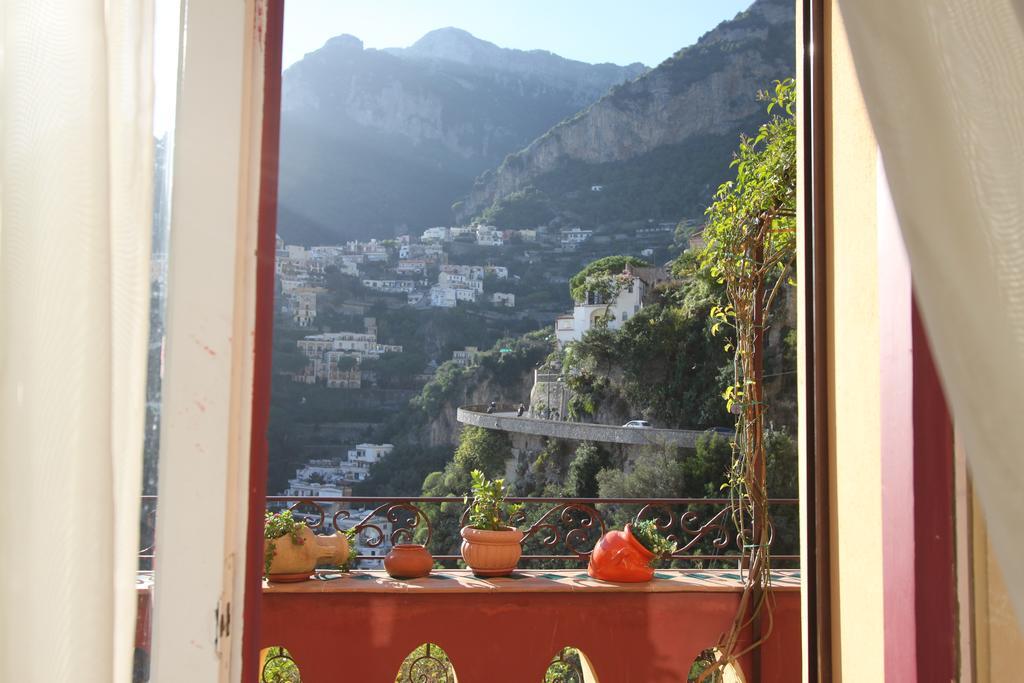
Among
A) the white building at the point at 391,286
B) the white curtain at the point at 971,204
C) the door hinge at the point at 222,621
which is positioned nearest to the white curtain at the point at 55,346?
the door hinge at the point at 222,621

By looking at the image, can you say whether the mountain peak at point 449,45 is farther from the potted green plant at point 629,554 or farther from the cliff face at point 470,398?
the potted green plant at point 629,554

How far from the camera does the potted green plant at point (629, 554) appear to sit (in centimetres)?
310

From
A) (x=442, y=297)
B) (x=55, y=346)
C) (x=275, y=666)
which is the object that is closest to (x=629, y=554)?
(x=275, y=666)

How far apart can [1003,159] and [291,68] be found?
31.1 m

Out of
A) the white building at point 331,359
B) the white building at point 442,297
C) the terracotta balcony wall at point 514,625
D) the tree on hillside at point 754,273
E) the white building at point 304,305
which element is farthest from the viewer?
the white building at point 442,297

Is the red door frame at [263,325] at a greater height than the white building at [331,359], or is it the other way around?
the white building at [331,359]

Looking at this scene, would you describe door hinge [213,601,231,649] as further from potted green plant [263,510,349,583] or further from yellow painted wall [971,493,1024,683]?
potted green plant [263,510,349,583]

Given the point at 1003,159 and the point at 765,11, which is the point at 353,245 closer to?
the point at 765,11

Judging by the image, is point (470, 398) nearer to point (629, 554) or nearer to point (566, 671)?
point (566, 671)

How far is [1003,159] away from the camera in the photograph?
26.5 inches

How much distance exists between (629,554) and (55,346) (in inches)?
108

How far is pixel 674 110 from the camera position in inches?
858

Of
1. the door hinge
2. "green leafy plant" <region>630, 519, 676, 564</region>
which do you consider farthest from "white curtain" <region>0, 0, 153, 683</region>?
"green leafy plant" <region>630, 519, 676, 564</region>

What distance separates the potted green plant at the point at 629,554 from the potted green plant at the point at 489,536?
0.33m
